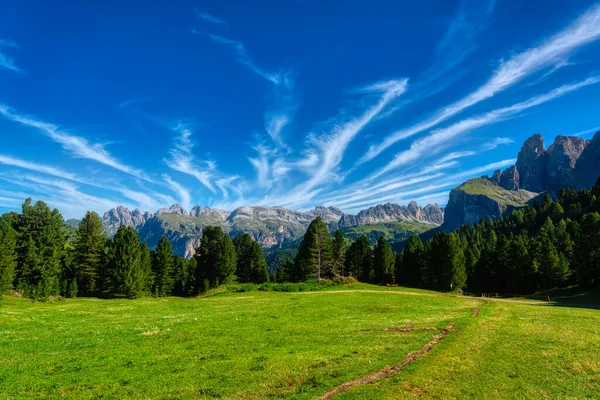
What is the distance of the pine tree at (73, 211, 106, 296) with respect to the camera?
85281mm

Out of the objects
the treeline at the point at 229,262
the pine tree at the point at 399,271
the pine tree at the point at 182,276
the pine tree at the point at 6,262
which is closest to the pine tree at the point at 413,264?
the treeline at the point at 229,262

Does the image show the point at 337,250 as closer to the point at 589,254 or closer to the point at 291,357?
the point at 589,254

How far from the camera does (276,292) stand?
70.9 m

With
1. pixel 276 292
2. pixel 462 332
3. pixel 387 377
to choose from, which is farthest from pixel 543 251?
pixel 387 377

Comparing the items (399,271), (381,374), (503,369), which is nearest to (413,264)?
(399,271)

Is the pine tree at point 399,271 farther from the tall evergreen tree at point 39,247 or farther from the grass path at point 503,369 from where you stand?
the tall evergreen tree at point 39,247

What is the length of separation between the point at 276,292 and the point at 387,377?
57.1m

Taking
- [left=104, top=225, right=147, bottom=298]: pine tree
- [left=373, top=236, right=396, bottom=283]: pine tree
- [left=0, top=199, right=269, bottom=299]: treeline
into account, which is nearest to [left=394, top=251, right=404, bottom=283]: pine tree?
[left=373, top=236, right=396, bottom=283]: pine tree

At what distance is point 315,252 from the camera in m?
94.2

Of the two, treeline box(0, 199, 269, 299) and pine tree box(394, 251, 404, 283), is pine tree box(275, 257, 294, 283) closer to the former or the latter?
treeline box(0, 199, 269, 299)

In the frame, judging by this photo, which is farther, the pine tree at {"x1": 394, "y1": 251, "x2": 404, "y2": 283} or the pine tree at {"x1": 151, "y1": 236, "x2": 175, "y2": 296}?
the pine tree at {"x1": 394, "y1": 251, "x2": 404, "y2": 283}

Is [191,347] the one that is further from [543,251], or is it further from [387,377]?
[543,251]

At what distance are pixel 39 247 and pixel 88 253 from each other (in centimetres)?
1153

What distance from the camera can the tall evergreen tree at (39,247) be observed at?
237ft
